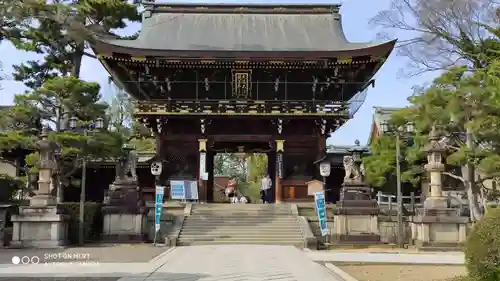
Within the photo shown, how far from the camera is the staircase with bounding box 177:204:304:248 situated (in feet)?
70.9

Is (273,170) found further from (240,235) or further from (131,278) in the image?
(131,278)

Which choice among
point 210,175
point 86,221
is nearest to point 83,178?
point 86,221

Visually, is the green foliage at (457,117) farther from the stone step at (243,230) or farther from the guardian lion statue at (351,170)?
the stone step at (243,230)

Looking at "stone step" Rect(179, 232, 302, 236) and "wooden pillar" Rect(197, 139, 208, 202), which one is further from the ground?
"wooden pillar" Rect(197, 139, 208, 202)

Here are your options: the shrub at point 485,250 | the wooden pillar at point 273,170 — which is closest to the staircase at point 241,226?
the wooden pillar at point 273,170

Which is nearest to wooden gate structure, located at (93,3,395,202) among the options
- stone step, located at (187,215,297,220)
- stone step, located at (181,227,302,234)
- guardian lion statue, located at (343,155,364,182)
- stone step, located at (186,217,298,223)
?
stone step, located at (187,215,297,220)

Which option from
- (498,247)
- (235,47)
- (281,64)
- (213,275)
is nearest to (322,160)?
(281,64)

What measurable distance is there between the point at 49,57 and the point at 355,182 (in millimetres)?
20634

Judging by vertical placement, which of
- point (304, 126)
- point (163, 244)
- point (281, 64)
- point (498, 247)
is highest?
point (281, 64)

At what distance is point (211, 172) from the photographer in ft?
100

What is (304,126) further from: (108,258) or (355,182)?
(108,258)

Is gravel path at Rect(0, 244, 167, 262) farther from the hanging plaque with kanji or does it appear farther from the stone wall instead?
the hanging plaque with kanji

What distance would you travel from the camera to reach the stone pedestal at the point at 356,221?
22.2 m

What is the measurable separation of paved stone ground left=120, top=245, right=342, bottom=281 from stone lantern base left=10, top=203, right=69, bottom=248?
4.69m
